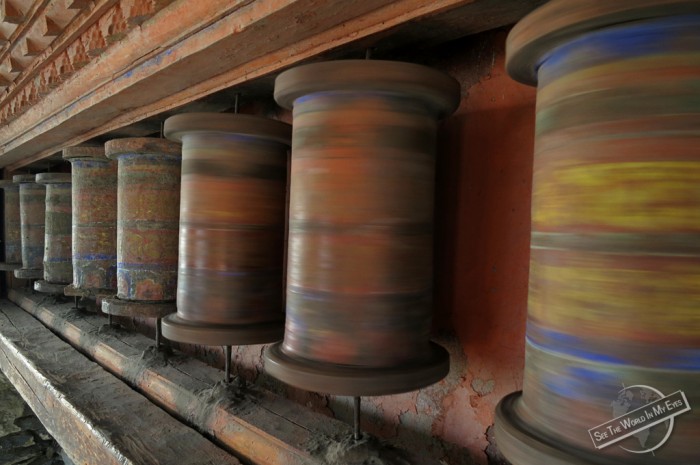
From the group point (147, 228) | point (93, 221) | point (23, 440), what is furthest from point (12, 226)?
point (147, 228)

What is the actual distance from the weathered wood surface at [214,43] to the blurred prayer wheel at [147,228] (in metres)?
0.26

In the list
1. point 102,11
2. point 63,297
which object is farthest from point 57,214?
point 102,11

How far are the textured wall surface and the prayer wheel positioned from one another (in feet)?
6.21

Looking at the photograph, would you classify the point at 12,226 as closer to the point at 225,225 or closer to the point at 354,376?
the point at 225,225

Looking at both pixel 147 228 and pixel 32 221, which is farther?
pixel 32 221

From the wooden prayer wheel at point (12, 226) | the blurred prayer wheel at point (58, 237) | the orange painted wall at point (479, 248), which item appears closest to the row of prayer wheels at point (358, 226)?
the orange painted wall at point (479, 248)

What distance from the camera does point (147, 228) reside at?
80.4 inches

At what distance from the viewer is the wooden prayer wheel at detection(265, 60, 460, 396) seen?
3.48ft

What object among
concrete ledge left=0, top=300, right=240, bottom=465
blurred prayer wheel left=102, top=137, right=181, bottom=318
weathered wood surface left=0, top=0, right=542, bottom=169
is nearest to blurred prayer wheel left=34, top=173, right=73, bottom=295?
concrete ledge left=0, top=300, right=240, bottom=465

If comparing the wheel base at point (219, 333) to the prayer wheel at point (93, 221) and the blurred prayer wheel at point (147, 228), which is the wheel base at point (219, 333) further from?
the prayer wheel at point (93, 221)

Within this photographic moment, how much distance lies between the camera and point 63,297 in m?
3.98

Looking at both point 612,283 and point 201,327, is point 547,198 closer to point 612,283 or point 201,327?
point 612,283

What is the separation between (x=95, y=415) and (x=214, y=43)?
1.45 m

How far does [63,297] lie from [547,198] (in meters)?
4.18
